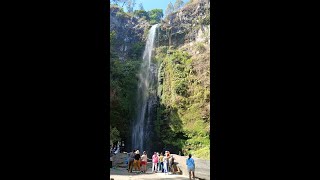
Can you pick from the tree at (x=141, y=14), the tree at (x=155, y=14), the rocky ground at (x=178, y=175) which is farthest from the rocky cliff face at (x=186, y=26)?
the rocky ground at (x=178, y=175)

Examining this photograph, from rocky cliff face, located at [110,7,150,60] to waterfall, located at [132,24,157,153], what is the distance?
993 millimetres

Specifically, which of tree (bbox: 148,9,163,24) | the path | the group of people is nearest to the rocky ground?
the path

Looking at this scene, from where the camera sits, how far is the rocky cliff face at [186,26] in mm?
20656

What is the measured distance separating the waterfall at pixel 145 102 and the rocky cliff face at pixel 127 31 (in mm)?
993

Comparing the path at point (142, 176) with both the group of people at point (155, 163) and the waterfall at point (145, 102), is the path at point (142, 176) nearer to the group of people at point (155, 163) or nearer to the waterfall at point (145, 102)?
the group of people at point (155, 163)

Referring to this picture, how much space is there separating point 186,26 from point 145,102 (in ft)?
20.5

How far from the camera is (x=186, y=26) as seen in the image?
21609 mm

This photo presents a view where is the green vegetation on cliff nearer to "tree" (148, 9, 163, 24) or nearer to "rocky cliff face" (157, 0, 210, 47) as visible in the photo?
"rocky cliff face" (157, 0, 210, 47)

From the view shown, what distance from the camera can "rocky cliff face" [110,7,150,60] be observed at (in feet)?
72.1

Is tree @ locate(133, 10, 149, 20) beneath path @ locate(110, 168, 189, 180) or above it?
above

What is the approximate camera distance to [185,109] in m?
→ 18.3
